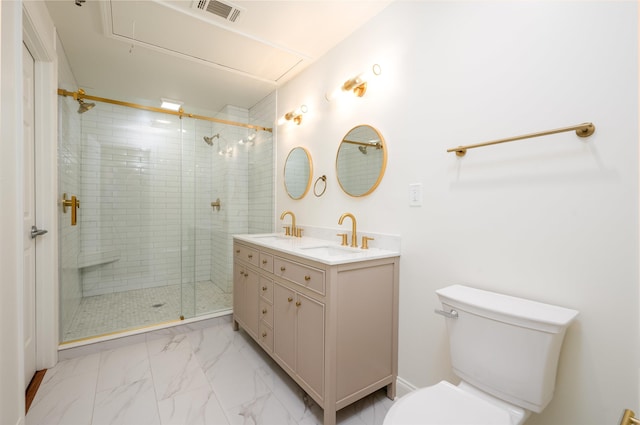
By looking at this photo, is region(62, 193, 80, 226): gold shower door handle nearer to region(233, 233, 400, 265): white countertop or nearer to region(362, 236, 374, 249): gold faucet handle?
region(233, 233, 400, 265): white countertop

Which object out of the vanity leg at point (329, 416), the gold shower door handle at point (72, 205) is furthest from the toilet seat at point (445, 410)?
the gold shower door handle at point (72, 205)

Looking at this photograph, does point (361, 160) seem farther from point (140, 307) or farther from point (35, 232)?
point (140, 307)

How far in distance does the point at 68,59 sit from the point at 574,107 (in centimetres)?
366

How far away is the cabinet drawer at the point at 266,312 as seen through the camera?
6.49 ft

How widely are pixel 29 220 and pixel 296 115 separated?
2100mm

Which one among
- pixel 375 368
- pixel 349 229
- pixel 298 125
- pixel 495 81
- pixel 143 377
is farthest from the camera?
pixel 298 125

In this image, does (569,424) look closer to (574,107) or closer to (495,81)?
(574,107)

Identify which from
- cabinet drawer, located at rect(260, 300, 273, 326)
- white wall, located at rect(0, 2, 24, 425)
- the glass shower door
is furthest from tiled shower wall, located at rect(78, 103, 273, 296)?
white wall, located at rect(0, 2, 24, 425)

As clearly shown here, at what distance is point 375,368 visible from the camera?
1611 millimetres

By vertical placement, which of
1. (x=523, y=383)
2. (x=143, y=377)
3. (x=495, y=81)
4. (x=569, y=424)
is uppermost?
(x=495, y=81)

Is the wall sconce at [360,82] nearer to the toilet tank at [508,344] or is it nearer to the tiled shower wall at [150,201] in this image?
the toilet tank at [508,344]

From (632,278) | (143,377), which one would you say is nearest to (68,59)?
(143,377)

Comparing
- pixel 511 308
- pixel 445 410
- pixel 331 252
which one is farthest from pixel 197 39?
pixel 445 410

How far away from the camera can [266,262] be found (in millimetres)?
2037
